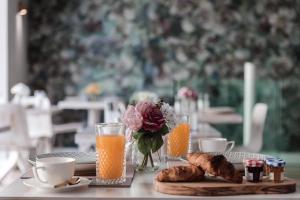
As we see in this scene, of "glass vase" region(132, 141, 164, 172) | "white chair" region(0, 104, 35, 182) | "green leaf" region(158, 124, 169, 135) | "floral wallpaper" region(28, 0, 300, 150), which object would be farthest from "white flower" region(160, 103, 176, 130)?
"floral wallpaper" region(28, 0, 300, 150)

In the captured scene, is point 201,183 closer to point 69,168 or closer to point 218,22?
point 69,168

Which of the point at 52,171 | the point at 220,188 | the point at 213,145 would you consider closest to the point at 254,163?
the point at 220,188

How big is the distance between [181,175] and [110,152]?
0.91ft

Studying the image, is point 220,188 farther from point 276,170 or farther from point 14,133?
point 14,133

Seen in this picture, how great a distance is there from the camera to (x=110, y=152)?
1793mm

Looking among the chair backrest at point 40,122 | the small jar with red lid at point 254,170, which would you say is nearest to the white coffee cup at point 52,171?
the small jar with red lid at point 254,170

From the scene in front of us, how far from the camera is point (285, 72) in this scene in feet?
24.6

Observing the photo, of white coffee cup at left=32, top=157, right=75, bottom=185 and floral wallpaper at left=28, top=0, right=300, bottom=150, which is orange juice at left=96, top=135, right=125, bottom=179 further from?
floral wallpaper at left=28, top=0, right=300, bottom=150

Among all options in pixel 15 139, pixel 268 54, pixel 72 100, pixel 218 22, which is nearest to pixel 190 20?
pixel 218 22

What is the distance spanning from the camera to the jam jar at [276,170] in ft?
5.53

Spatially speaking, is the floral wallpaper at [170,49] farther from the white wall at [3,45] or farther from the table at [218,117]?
the table at [218,117]

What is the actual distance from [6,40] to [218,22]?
2838 millimetres

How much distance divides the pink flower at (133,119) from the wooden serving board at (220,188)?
29cm

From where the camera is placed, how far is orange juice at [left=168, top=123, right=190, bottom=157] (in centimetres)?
218
